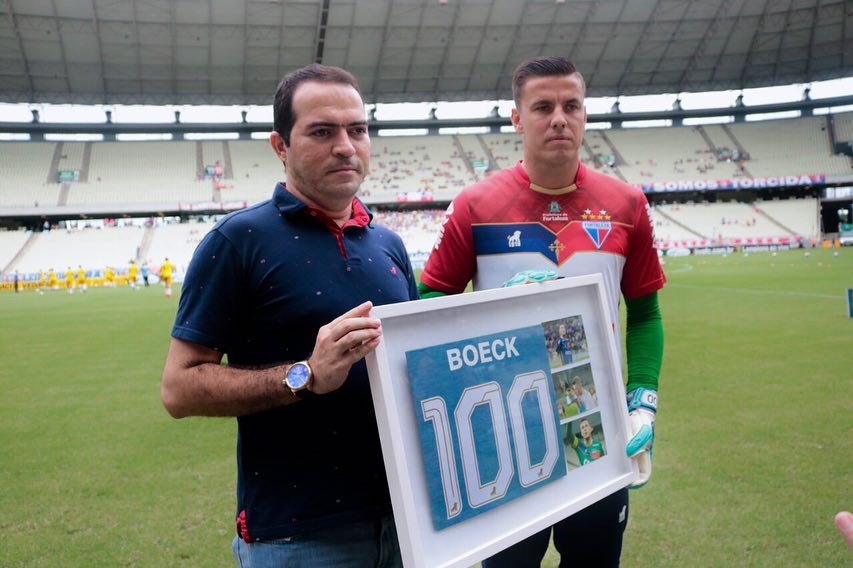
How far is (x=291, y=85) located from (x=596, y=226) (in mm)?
1435

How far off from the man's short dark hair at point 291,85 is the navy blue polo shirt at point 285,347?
22 cm

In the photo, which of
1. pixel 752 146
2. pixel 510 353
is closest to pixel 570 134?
pixel 510 353

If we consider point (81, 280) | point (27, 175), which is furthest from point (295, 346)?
point (27, 175)

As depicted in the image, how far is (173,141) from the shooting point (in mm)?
57125

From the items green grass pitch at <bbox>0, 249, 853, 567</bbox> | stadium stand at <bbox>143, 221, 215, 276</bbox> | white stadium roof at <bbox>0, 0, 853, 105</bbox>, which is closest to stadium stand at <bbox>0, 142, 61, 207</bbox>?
white stadium roof at <bbox>0, 0, 853, 105</bbox>

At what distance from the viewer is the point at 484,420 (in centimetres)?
177

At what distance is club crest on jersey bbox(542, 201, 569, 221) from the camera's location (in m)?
2.65

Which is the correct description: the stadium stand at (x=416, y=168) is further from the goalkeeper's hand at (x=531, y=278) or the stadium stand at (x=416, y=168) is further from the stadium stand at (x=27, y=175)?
the goalkeeper's hand at (x=531, y=278)

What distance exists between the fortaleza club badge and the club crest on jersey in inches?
3.3

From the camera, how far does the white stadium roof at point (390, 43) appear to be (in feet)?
127

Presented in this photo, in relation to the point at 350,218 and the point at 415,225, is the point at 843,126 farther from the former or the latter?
the point at 350,218

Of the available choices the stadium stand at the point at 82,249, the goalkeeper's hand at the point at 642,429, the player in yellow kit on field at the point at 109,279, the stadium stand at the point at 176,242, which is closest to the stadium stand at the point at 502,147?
the stadium stand at the point at 176,242

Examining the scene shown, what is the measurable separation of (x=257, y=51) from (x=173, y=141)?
18290mm

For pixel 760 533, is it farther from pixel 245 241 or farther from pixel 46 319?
pixel 46 319
